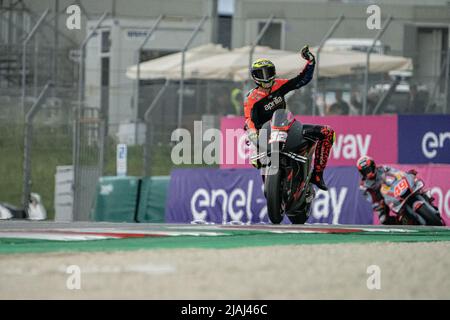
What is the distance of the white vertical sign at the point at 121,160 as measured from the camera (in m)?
21.6

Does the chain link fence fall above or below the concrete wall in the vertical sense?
below

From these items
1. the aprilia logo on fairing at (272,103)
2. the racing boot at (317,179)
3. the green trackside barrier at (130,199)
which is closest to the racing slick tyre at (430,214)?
the racing boot at (317,179)

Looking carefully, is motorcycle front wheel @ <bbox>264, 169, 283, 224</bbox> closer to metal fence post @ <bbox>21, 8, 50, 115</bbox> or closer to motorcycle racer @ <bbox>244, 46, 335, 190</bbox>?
motorcycle racer @ <bbox>244, 46, 335, 190</bbox>

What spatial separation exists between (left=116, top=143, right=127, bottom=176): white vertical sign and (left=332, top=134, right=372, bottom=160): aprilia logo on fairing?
13.0ft

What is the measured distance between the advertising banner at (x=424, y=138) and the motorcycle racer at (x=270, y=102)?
4339 mm

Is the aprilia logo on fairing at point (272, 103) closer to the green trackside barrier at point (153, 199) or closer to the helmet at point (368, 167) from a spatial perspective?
the helmet at point (368, 167)

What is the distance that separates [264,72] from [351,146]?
5432 mm

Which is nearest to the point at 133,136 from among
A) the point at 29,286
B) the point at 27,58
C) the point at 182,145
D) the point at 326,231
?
the point at 182,145

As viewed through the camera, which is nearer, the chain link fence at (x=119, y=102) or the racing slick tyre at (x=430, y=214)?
the racing slick tyre at (x=430, y=214)

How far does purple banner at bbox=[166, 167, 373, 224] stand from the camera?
60.0 feet

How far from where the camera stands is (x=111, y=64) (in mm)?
22844

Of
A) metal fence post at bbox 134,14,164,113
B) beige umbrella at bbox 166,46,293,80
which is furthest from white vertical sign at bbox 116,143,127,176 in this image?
beige umbrella at bbox 166,46,293,80
